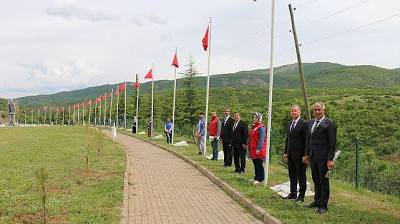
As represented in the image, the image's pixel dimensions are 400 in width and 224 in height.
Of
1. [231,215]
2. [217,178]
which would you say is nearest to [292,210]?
[231,215]

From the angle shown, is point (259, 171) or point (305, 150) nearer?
point (305, 150)

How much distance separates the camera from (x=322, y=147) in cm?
870

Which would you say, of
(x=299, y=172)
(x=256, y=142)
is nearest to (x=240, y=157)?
(x=256, y=142)

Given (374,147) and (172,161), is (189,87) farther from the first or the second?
(172,161)

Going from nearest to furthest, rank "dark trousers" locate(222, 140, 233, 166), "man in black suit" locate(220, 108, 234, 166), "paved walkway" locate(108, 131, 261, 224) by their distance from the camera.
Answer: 1. "paved walkway" locate(108, 131, 261, 224)
2. "man in black suit" locate(220, 108, 234, 166)
3. "dark trousers" locate(222, 140, 233, 166)

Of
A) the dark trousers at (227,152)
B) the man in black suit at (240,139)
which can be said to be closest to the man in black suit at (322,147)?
the man in black suit at (240,139)

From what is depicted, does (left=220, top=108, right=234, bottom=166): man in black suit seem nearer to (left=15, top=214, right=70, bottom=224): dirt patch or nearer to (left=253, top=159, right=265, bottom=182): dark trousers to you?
(left=253, top=159, right=265, bottom=182): dark trousers

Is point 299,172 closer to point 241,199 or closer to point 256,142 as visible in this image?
point 241,199

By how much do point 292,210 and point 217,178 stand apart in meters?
4.77

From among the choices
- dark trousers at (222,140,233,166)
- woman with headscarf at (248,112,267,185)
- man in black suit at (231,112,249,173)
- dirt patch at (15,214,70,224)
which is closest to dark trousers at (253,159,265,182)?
woman with headscarf at (248,112,267,185)

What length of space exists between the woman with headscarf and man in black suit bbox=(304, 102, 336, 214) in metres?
3.39

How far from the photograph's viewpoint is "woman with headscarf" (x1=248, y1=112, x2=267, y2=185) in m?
12.4

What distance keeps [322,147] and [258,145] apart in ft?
12.4

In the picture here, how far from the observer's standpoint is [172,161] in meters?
19.9
